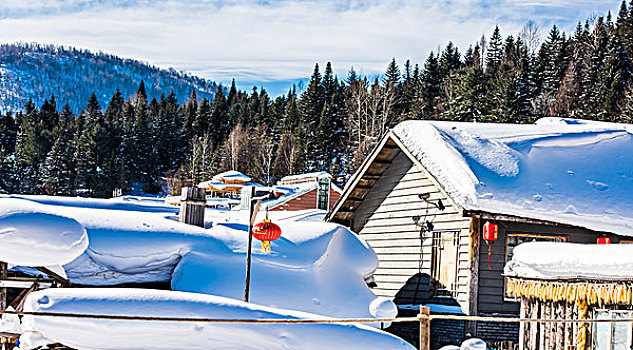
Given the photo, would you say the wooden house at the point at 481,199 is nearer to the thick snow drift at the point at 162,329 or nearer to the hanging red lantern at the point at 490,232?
the hanging red lantern at the point at 490,232

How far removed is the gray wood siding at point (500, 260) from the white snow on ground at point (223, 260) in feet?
7.46

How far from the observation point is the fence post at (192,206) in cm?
1332

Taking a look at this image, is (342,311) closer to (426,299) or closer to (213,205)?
(426,299)

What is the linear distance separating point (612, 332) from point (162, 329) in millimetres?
5487

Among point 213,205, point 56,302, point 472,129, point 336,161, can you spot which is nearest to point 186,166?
point 336,161

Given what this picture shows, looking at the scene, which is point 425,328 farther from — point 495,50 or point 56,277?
point 495,50

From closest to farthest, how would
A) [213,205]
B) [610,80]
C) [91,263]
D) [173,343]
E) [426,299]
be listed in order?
[173,343] < [91,263] < [426,299] < [213,205] < [610,80]

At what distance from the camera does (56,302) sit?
7.97 metres

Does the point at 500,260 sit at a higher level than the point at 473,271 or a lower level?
higher

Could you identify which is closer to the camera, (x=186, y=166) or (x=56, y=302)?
(x=56, y=302)

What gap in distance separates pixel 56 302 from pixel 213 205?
36.0 meters

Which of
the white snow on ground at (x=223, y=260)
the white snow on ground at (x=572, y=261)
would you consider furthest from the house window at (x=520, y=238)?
the white snow on ground at (x=572, y=261)

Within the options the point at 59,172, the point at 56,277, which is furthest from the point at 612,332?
the point at 59,172

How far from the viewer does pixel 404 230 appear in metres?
16.7
